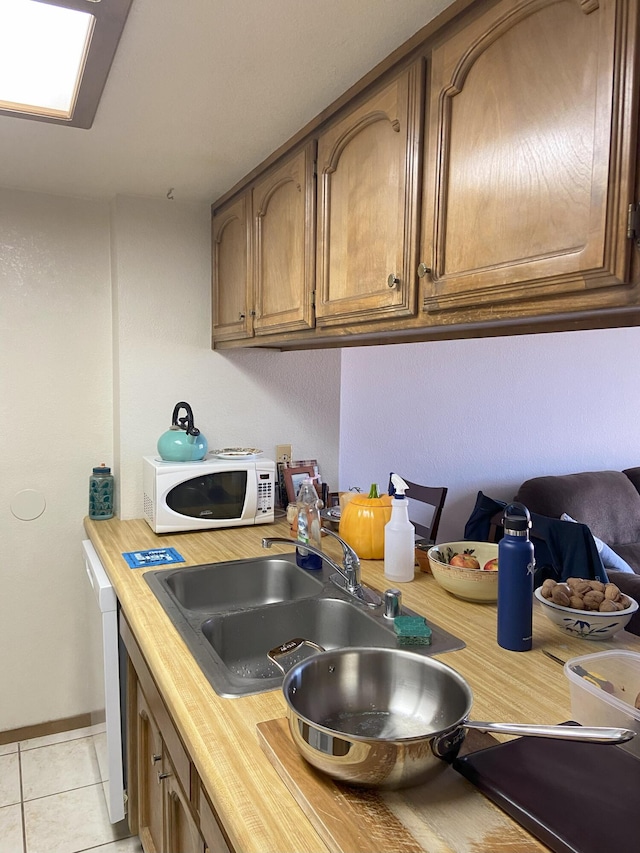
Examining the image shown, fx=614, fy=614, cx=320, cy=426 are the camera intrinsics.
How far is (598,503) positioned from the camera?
3.47 meters

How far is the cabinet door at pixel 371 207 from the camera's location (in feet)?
4.27

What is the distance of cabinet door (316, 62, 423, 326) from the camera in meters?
1.30

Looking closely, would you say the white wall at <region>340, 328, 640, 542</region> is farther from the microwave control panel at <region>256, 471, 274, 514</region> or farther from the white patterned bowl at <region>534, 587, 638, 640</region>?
the white patterned bowl at <region>534, 587, 638, 640</region>

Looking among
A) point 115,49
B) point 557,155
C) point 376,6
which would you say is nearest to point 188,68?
point 115,49

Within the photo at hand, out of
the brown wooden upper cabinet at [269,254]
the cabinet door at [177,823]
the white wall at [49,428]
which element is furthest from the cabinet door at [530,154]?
the white wall at [49,428]

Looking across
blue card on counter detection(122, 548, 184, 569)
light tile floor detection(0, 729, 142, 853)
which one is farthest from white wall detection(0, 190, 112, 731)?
blue card on counter detection(122, 548, 184, 569)

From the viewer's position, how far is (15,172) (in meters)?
2.12

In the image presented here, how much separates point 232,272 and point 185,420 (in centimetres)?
60

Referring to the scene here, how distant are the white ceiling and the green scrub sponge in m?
1.25

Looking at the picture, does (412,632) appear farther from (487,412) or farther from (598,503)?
(598,503)

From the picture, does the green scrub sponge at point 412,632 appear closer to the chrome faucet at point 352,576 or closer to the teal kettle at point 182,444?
the chrome faucet at point 352,576

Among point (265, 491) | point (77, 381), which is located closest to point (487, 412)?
point (265, 491)

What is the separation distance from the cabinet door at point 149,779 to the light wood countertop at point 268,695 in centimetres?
27

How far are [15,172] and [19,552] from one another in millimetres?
1428
